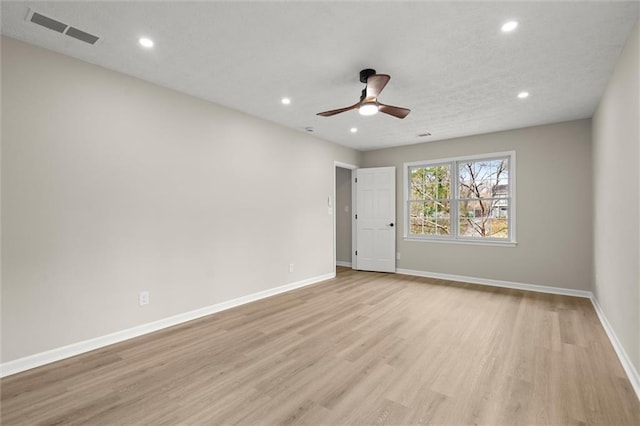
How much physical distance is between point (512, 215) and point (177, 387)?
17.3 ft

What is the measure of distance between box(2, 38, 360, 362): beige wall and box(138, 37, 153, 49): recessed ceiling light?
28.2 inches

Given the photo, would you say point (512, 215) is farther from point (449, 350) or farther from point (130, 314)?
point (130, 314)

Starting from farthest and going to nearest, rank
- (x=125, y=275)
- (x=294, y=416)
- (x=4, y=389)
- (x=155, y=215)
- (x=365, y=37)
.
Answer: (x=155, y=215) → (x=125, y=275) → (x=365, y=37) → (x=4, y=389) → (x=294, y=416)

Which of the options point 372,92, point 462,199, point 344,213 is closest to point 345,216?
point 344,213

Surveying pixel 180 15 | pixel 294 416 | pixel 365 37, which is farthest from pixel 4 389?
pixel 365 37

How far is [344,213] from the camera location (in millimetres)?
7250

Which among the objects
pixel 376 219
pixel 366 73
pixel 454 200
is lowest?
pixel 376 219

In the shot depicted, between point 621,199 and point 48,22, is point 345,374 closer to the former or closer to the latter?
point 621,199

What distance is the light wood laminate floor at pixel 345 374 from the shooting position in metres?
1.94

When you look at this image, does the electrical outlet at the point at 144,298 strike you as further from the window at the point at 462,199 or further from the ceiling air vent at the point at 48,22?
the window at the point at 462,199

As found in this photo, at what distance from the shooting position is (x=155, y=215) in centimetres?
334

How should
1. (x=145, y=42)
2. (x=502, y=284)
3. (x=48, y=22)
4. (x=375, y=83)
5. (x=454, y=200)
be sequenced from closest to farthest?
(x=48, y=22) → (x=145, y=42) → (x=375, y=83) → (x=502, y=284) → (x=454, y=200)

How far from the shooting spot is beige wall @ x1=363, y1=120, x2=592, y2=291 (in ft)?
15.1

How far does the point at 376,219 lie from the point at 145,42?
16.4 ft
